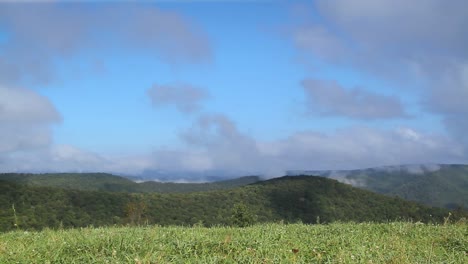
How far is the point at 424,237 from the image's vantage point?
12.4m

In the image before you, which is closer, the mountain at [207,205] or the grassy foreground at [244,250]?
the grassy foreground at [244,250]

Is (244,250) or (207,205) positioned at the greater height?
(244,250)

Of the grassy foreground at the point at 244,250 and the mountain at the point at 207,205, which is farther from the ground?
the grassy foreground at the point at 244,250

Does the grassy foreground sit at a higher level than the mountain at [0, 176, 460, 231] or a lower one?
higher

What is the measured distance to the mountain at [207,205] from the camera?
221ft

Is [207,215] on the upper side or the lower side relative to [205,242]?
lower

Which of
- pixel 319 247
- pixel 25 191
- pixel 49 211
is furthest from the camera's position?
pixel 25 191

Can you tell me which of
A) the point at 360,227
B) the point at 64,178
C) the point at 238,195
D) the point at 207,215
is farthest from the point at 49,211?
the point at 64,178

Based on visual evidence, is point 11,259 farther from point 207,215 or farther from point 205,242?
point 207,215

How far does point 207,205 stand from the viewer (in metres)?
96.2

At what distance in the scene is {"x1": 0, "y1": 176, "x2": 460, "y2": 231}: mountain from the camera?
6738 cm

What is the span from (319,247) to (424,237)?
4212 mm

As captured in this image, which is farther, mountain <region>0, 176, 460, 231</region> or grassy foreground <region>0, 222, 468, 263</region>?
mountain <region>0, 176, 460, 231</region>

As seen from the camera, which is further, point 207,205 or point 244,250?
point 207,205
